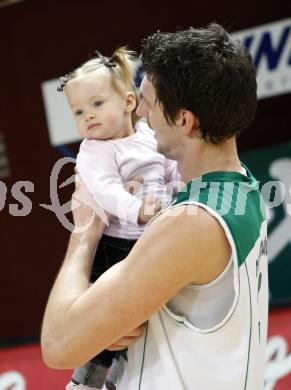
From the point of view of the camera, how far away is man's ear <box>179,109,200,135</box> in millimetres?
1637

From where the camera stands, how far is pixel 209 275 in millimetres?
1551

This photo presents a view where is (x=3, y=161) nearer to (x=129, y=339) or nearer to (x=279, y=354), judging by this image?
(x=279, y=354)

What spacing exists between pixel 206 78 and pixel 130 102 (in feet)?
1.89

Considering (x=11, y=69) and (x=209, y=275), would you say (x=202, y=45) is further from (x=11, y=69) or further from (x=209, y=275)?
(x=11, y=69)

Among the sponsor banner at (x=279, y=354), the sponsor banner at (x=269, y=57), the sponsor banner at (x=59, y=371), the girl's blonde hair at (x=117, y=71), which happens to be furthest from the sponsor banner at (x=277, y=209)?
the girl's blonde hair at (x=117, y=71)

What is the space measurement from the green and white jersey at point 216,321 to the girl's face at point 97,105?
1.72 feet

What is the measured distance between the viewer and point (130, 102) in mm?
2141

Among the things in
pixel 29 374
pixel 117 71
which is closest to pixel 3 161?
pixel 29 374

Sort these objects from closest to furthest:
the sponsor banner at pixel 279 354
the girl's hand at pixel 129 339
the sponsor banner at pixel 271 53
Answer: the girl's hand at pixel 129 339, the sponsor banner at pixel 279 354, the sponsor banner at pixel 271 53

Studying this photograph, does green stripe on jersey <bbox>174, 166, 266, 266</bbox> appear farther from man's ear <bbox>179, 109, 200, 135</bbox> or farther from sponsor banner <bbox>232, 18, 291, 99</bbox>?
sponsor banner <bbox>232, 18, 291, 99</bbox>

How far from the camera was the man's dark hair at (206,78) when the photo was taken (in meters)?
1.60

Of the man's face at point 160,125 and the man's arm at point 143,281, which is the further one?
the man's face at point 160,125

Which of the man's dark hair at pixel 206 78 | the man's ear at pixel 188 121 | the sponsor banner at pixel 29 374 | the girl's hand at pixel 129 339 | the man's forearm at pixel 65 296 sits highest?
the man's dark hair at pixel 206 78

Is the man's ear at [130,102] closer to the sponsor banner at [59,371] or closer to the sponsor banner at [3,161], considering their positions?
the sponsor banner at [59,371]
